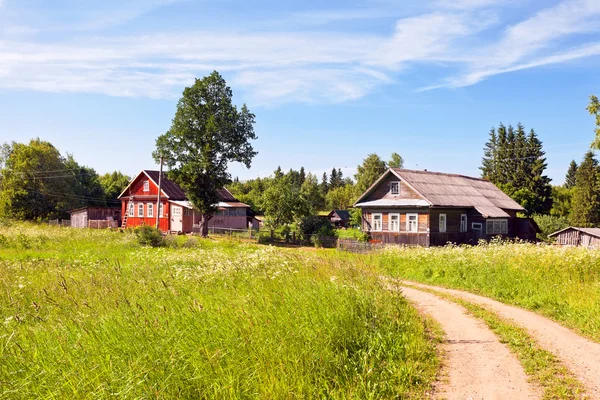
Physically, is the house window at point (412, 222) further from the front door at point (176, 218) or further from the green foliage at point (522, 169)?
the green foliage at point (522, 169)

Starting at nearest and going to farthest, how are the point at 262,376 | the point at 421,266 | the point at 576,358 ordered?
the point at 262,376
the point at 576,358
the point at 421,266

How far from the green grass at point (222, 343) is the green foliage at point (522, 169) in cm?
5755

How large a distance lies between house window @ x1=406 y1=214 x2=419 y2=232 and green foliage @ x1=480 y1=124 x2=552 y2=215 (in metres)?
32.0

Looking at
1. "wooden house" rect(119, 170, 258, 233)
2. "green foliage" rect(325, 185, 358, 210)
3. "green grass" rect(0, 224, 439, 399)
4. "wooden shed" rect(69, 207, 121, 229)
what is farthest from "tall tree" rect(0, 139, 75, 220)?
"green grass" rect(0, 224, 439, 399)

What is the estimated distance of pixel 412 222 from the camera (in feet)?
111

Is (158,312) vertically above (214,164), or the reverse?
(214,164)

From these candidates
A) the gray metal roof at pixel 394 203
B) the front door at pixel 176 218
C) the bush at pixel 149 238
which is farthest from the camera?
the front door at pixel 176 218

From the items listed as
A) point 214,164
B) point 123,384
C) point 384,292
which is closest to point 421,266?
point 384,292

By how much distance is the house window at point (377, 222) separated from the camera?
117 feet

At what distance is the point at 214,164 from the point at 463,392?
35.5 m

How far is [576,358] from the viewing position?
794 centimetres

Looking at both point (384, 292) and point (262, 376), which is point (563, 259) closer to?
point (384, 292)

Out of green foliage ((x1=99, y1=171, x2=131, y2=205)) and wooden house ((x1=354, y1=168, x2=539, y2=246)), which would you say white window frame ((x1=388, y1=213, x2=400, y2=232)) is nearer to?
wooden house ((x1=354, y1=168, x2=539, y2=246))

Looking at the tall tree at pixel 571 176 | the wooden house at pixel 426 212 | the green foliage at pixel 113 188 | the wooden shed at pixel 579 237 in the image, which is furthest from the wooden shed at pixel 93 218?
the tall tree at pixel 571 176
